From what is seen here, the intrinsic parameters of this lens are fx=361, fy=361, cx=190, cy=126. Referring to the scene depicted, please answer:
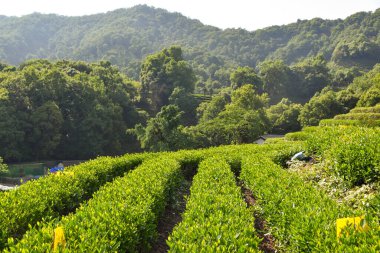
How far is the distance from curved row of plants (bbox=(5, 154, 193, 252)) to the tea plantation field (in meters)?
0.02

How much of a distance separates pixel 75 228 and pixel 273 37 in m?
188

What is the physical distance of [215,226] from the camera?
607cm

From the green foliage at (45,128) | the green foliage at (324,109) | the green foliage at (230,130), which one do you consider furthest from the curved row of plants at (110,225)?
the green foliage at (324,109)

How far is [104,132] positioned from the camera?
57.7m

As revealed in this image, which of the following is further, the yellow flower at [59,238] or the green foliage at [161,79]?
the green foliage at [161,79]

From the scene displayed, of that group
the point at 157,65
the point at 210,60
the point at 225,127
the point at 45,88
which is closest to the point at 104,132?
the point at 45,88

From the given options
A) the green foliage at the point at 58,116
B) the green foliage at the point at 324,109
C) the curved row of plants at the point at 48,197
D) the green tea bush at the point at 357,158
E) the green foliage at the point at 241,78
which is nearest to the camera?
the curved row of plants at the point at 48,197

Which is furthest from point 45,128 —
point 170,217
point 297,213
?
point 297,213

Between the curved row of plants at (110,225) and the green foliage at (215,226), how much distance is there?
30.6 inches

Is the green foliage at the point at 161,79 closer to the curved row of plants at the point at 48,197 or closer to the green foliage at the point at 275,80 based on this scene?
the green foliage at the point at 275,80

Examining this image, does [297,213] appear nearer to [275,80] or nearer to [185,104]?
[185,104]

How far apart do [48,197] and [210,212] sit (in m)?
4.75

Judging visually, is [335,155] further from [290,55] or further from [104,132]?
[290,55]

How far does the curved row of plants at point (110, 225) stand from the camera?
5.58 meters
